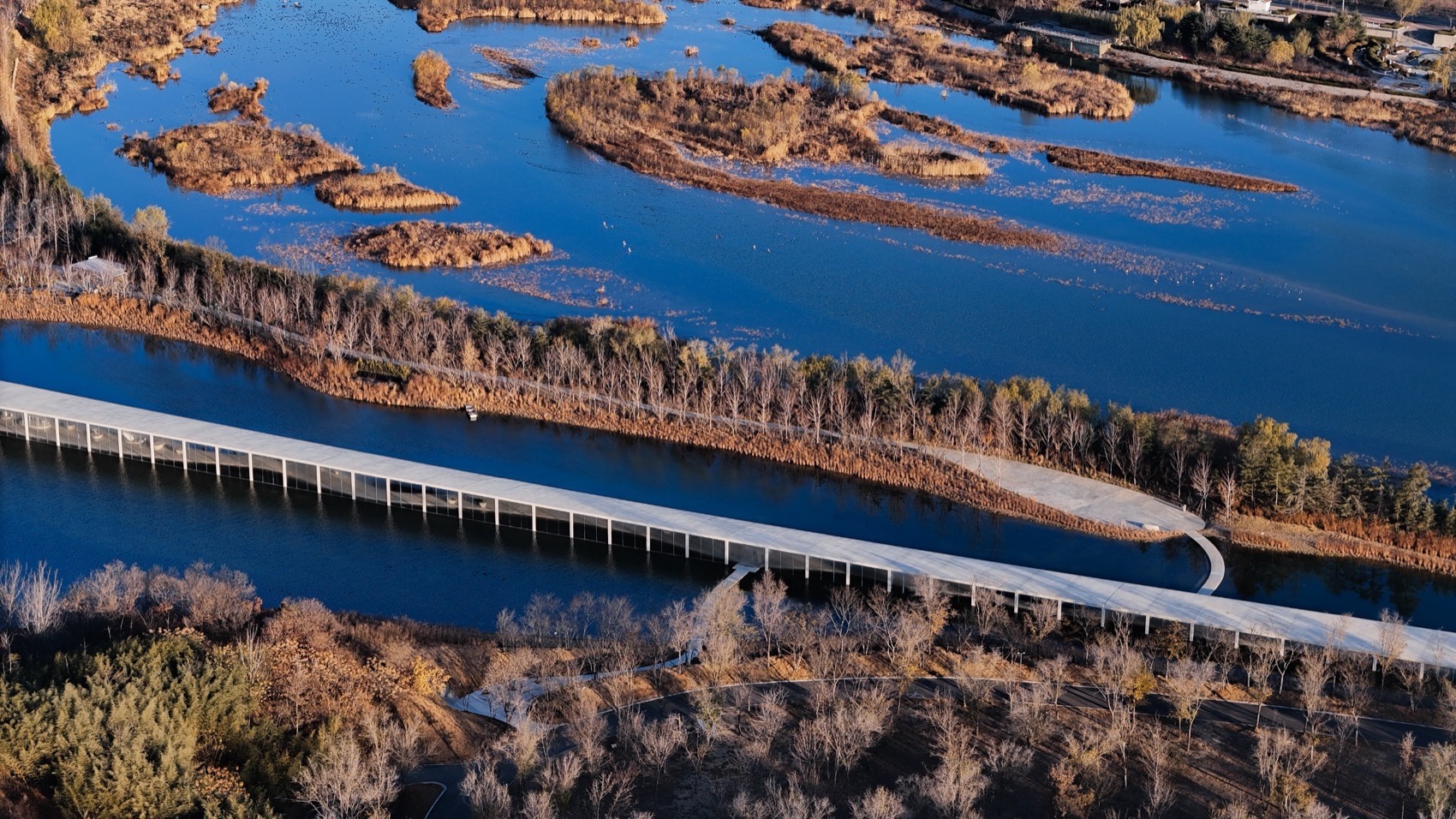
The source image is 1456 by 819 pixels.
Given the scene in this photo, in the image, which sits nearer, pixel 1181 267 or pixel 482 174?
pixel 1181 267

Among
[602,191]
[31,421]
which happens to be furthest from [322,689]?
[602,191]

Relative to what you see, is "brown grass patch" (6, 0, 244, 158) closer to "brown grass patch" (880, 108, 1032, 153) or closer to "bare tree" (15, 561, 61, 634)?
"bare tree" (15, 561, 61, 634)

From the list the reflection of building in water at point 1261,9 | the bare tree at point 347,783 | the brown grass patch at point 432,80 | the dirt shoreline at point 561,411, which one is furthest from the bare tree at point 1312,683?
the reflection of building in water at point 1261,9

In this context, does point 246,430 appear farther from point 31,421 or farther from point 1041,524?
point 1041,524

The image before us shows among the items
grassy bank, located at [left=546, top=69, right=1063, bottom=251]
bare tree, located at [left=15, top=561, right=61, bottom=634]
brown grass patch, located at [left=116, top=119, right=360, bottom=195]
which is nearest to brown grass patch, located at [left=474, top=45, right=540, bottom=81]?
grassy bank, located at [left=546, top=69, right=1063, bottom=251]

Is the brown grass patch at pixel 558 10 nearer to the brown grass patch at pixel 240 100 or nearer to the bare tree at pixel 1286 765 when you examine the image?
the brown grass patch at pixel 240 100

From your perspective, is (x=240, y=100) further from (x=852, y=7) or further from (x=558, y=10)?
(x=852, y=7)

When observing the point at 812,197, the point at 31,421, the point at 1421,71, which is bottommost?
the point at 31,421
